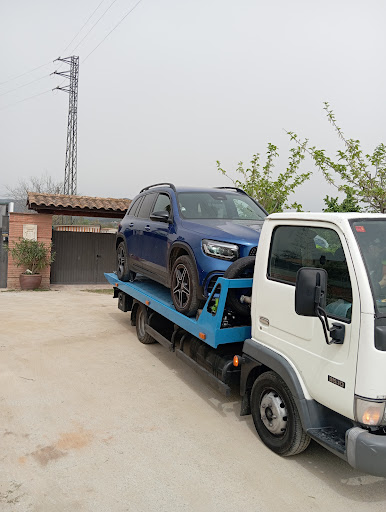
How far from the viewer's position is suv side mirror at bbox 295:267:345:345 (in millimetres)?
2889

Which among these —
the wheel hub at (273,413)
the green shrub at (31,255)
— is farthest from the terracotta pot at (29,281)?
the wheel hub at (273,413)

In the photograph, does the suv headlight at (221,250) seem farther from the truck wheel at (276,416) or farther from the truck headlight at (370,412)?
the truck headlight at (370,412)

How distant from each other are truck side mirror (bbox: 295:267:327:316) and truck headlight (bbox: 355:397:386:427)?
648 millimetres

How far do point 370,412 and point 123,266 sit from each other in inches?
215

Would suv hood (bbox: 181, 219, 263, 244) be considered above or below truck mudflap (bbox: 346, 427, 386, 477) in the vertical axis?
above

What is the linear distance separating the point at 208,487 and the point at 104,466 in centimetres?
87

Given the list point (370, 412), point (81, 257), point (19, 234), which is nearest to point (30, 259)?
point (19, 234)

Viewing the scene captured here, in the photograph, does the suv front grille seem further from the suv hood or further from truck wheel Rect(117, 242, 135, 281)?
truck wheel Rect(117, 242, 135, 281)

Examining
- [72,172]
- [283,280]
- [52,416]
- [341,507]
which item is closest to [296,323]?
[283,280]

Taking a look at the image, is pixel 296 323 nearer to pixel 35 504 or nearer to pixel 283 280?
pixel 283 280

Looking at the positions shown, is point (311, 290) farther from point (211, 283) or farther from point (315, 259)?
point (211, 283)

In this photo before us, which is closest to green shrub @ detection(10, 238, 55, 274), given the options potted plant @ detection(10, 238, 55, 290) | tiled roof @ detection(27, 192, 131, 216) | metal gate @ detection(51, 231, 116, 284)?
potted plant @ detection(10, 238, 55, 290)

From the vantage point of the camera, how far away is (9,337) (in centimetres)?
727

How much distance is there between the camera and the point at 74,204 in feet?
42.5
